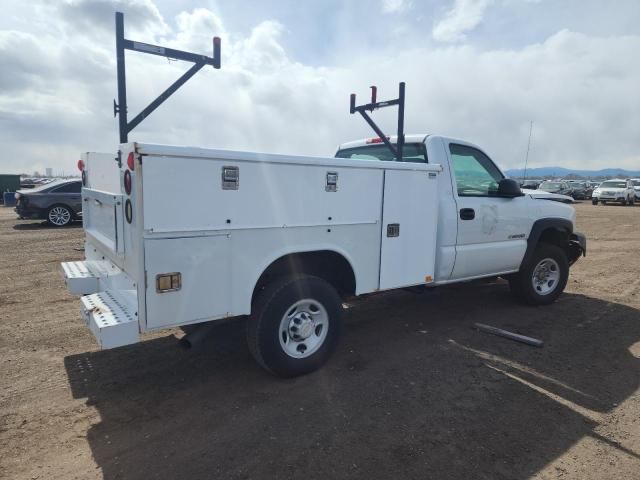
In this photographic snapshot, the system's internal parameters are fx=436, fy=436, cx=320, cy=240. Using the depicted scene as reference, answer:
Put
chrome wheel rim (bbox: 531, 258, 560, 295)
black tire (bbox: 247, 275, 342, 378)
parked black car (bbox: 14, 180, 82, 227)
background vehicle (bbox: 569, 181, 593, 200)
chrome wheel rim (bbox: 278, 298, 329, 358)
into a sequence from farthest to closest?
background vehicle (bbox: 569, 181, 593, 200) < parked black car (bbox: 14, 180, 82, 227) < chrome wheel rim (bbox: 531, 258, 560, 295) < chrome wheel rim (bbox: 278, 298, 329, 358) < black tire (bbox: 247, 275, 342, 378)

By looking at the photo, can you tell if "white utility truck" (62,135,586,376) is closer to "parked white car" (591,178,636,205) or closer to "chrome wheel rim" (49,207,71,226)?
"chrome wheel rim" (49,207,71,226)

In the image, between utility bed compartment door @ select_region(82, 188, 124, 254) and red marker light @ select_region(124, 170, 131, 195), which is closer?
red marker light @ select_region(124, 170, 131, 195)

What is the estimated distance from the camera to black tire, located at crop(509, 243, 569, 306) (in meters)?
5.87

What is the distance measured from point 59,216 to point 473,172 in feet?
44.1

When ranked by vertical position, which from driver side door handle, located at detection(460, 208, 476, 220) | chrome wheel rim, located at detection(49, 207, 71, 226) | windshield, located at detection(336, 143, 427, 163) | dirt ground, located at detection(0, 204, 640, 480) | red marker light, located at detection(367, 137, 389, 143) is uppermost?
red marker light, located at detection(367, 137, 389, 143)

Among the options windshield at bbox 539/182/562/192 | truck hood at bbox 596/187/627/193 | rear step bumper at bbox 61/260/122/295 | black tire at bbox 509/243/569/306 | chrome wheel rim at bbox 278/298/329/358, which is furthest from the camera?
windshield at bbox 539/182/562/192

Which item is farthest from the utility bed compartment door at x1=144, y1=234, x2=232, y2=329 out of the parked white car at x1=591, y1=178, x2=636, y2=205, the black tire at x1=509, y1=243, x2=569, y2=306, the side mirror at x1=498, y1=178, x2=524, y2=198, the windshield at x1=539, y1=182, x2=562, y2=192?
the windshield at x1=539, y1=182, x2=562, y2=192

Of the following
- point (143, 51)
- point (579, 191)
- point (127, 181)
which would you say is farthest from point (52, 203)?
point (579, 191)

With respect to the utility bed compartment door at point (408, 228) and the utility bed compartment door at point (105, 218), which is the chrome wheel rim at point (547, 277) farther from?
the utility bed compartment door at point (105, 218)

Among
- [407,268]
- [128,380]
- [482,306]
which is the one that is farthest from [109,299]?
[482,306]

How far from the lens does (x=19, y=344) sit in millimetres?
4391

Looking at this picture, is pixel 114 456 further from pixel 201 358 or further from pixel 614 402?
pixel 614 402

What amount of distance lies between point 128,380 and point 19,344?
5.02ft

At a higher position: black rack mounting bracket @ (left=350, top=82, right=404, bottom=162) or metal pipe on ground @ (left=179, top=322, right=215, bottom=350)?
black rack mounting bracket @ (left=350, top=82, right=404, bottom=162)
